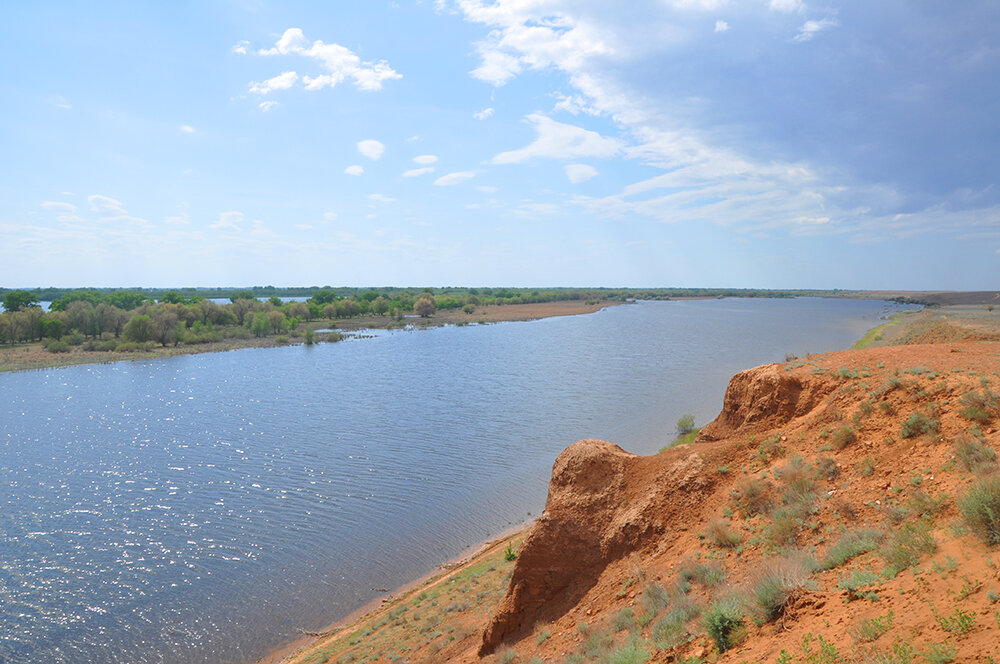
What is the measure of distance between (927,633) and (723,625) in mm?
1982

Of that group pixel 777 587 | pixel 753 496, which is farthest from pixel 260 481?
pixel 777 587

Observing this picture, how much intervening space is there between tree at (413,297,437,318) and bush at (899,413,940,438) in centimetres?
11897

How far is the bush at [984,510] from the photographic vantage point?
506 cm

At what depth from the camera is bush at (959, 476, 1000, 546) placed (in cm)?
506

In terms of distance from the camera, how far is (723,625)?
5.77 m

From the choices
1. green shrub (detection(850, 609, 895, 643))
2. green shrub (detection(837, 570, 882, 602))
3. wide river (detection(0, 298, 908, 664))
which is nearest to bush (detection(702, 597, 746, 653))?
green shrub (detection(837, 570, 882, 602))

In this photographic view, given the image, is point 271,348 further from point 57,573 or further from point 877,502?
point 877,502

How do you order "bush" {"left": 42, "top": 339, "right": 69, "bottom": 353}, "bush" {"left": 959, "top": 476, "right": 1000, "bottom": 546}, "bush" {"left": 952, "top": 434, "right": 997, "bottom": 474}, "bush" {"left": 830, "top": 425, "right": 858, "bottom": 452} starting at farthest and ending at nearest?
"bush" {"left": 42, "top": 339, "right": 69, "bottom": 353}
"bush" {"left": 830, "top": 425, "right": 858, "bottom": 452}
"bush" {"left": 952, "top": 434, "right": 997, "bottom": 474}
"bush" {"left": 959, "top": 476, "right": 1000, "bottom": 546}

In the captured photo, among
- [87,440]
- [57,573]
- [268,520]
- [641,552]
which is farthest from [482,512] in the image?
[87,440]

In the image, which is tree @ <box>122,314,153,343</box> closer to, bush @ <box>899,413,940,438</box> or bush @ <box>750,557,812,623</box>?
bush @ <box>750,557,812,623</box>

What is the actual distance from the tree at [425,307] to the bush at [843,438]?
118192 mm

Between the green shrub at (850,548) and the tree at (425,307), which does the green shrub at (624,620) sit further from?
the tree at (425,307)

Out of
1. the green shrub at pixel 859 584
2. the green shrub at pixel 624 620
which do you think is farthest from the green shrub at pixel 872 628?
the green shrub at pixel 624 620

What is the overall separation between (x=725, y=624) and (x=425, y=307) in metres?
121
